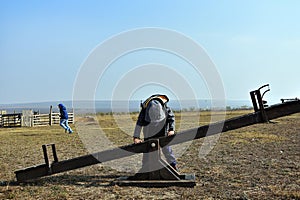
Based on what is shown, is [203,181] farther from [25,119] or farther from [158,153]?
[25,119]

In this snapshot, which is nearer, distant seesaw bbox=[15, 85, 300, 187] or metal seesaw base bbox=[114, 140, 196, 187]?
distant seesaw bbox=[15, 85, 300, 187]

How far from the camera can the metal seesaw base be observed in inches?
284

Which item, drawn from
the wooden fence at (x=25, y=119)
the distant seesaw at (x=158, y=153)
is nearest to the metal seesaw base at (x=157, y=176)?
the distant seesaw at (x=158, y=153)

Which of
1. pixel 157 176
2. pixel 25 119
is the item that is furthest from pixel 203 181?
pixel 25 119

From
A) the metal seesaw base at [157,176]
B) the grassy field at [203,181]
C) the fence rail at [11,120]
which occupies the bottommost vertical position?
the grassy field at [203,181]

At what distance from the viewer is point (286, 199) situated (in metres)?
6.16

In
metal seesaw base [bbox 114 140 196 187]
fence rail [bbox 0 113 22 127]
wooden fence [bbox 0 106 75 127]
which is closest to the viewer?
metal seesaw base [bbox 114 140 196 187]

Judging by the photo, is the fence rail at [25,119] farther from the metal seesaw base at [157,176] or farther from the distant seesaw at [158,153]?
the metal seesaw base at [157,176]

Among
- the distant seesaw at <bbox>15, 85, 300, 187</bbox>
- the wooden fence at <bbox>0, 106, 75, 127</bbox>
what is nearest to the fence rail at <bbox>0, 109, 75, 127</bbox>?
the wooden fence at <bbox>0, 106, 75, 127</bbox>

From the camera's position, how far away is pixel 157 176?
7.44 meters

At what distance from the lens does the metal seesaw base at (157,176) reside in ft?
23.6

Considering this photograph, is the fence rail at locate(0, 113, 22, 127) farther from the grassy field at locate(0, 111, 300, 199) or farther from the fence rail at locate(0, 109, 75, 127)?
the grassy field at locate(0, 111, 300, 199)

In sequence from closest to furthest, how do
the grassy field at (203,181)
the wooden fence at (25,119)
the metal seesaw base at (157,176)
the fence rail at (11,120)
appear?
the grassy field at (203,181) → the metal seesaw base at (157,176) → the wooden fence at (25,119) → the fence rail at (11,120)

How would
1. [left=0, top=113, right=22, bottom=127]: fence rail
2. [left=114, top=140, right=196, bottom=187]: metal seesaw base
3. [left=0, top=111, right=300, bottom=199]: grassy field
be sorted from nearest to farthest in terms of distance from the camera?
1. [left=0, top=111, right=300, bottom=199]: grassy field
2. [left=114, top=140, right=196, bottom=187]: metal seesaw base
3. [left=0, top=113, right=22, bottom=127]: fence rail
